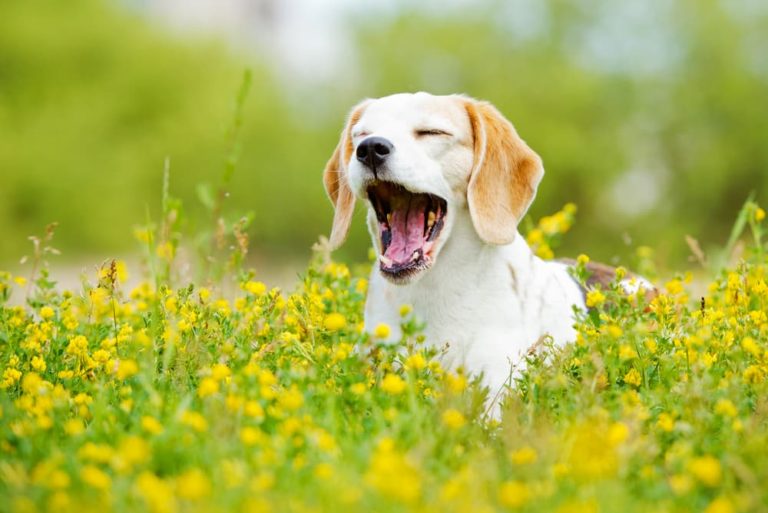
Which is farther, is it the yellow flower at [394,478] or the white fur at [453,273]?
the white fur at [453,273]

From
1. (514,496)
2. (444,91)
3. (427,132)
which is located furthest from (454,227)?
(444,91)

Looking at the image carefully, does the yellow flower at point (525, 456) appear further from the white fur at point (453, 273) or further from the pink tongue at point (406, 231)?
the pink tongue at point (406, 231)

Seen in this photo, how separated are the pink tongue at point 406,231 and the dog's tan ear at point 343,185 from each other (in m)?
0.37

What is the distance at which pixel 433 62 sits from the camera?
119ft

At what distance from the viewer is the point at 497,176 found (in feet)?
14.9

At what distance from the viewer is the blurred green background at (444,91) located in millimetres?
28234

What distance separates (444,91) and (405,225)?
33.3 meters

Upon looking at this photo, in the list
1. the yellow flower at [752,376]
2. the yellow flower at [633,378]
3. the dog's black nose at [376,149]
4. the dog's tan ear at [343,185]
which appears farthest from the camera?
the dog's tan ear at [343,185]

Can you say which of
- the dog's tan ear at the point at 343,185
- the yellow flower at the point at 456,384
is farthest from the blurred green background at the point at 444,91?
the yellow flower at the point at 456,384

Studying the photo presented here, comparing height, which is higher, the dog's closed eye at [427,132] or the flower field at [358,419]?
the dog's closed eye at [427,132]

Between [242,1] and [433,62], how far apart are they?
4583 centimetres

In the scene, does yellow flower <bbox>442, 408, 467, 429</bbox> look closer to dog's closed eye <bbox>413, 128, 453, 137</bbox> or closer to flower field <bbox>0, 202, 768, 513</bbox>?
flower field <bbox>0, 202, 768, 513</bbox>

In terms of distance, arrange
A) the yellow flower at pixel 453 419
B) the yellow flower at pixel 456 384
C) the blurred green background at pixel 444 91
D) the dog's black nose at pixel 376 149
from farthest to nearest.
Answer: the blurred green background at pixel 444 91, the dog's black nose at pixel 376 149, the yellow flower at pixel 456 384, the yellow flower at pixel 453 419

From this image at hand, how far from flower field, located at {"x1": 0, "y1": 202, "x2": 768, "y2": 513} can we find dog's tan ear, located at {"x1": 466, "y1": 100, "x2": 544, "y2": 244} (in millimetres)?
552
